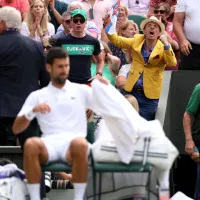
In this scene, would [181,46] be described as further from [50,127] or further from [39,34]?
[50,127]

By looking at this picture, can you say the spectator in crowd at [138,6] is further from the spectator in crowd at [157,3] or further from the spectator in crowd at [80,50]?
the spectator in crowd at [80,50]

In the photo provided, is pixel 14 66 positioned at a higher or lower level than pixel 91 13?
higher

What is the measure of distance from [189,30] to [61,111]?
3964 millimetres

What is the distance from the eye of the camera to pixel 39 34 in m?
13.5

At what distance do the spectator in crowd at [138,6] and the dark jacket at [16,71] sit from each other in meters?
5.24

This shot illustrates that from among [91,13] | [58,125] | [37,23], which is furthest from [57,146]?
[91,13]

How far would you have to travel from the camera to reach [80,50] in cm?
1156

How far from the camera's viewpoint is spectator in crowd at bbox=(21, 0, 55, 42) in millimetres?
13570

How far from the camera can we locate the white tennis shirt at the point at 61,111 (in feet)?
29.8

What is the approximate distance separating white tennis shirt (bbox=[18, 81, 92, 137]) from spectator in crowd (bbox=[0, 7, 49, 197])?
4.60ft

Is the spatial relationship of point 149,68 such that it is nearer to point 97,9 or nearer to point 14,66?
point 14,66

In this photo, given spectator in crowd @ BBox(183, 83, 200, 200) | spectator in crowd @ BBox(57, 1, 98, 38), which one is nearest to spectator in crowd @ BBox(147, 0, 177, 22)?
spectator in crowd @ BBox(57, 1, 98, 38)

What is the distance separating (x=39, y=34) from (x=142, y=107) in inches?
83.9

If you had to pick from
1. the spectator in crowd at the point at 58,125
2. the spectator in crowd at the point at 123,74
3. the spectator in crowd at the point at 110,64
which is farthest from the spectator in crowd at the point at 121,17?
the spectator in crowd at the point at 58,125
